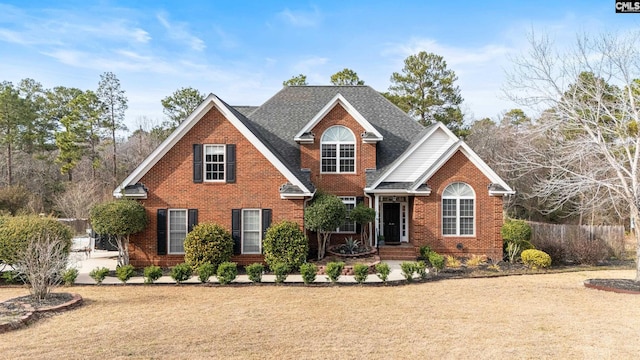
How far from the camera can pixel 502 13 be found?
15.9 m

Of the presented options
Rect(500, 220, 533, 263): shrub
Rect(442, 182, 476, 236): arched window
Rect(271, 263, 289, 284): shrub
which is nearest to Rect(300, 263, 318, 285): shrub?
Rect(271, 263, 289, 284): shrub

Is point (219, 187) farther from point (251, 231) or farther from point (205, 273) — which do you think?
point (205, 273)

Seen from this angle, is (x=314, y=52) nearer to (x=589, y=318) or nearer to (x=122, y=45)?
(x=122, y=45)

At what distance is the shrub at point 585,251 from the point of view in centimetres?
1791

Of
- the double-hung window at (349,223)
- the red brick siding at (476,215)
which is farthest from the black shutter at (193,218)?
the red brick siding at (476,215)

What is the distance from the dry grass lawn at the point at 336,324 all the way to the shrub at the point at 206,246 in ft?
6.52

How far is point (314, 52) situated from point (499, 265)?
47.3 feet

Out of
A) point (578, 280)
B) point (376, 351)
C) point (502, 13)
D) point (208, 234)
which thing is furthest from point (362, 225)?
point (376, 351)

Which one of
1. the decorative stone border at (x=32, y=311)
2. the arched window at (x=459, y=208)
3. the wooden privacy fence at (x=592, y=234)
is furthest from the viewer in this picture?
the wooden privacy fence at (x=592, y=234)

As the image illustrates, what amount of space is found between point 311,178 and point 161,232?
7.56m

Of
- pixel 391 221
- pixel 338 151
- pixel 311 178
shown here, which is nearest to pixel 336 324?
pixel 311 178

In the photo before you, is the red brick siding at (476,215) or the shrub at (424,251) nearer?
the shrub at (424,251)

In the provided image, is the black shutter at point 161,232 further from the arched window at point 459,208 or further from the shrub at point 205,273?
the arched window at point 459,208

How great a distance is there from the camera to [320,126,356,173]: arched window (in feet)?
68.1
